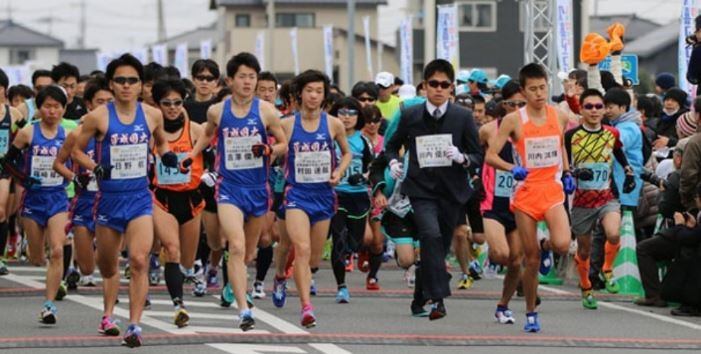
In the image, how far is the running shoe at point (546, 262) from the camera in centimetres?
1734

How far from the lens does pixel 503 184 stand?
49.0 ft

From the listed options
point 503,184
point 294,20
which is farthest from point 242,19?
point 503,184

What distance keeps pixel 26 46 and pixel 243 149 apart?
4794 inches

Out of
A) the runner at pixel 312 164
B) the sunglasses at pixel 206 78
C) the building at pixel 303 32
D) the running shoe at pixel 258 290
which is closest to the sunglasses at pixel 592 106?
the runner at pixel 312 164

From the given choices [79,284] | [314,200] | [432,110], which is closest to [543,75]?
[432,110]

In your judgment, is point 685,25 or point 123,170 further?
point 685,25

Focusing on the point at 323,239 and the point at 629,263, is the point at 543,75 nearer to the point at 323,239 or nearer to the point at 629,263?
the point at 323,239

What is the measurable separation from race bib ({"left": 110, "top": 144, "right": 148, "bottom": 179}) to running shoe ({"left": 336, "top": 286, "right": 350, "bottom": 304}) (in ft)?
12.5

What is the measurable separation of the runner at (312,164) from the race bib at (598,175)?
3.06 metres

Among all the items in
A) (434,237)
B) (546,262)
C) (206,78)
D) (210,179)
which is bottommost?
(546,262)

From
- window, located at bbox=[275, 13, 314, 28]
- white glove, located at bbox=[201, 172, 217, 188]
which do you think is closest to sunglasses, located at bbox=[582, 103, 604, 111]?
white glove, located at bbox=[201, 172, 217, 188]

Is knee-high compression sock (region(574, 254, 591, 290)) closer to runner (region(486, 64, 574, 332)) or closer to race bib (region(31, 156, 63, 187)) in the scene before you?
runner (region(486, 64, 574, 332))

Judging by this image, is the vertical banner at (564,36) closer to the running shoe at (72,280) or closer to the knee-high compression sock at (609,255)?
the knee-high compression sock at (609,255)

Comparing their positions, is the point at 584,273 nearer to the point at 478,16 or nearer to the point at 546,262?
the point at 546,262
